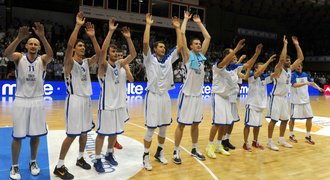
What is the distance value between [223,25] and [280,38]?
8.06 m

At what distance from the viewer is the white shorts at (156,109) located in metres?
4.85

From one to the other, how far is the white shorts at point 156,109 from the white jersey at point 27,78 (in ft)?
5.15

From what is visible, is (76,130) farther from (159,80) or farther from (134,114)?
(134,114)

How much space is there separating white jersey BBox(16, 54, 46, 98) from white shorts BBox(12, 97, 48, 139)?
9 centimetres

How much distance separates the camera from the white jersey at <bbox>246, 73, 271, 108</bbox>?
6.21 metres

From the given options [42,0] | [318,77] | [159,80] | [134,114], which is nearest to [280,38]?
[318,77]

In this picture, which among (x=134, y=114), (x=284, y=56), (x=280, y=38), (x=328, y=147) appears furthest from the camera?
(x=280, y=38)

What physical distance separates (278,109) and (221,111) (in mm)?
1480

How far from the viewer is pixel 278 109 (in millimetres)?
6406

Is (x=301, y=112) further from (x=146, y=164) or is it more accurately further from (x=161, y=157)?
(x=146, y=164)

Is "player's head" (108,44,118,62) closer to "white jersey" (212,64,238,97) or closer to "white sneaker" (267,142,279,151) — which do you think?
"white jersey" (212,64,238,97)

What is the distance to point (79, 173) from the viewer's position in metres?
4.53

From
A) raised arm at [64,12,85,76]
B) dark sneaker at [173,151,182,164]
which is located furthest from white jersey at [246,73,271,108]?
raised arm at [64,12,85,76]

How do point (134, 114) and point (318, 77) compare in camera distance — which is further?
point (318, 77)
